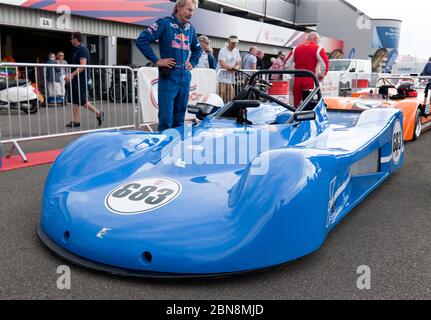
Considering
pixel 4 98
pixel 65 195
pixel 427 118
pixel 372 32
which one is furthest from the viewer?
pixel 372 32

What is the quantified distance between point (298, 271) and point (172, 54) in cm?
300

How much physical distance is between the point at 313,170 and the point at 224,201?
1.68 ft

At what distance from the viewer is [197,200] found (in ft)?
7.80

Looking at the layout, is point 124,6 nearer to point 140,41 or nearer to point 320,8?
point 140,41

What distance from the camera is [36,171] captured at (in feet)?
14.9

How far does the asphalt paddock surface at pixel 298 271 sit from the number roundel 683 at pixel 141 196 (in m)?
0.36

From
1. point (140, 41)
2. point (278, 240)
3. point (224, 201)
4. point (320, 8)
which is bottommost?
point (278, 240)

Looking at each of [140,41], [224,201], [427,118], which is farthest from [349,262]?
[427,118]

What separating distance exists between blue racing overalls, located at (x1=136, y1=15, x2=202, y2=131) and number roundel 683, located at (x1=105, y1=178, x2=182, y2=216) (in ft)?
6.98

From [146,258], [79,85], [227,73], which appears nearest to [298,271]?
[146,258]

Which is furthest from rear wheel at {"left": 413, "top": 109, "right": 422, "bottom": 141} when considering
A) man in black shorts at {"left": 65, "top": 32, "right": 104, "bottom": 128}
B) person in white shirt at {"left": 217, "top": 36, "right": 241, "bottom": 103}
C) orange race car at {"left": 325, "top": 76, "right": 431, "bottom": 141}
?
man in black shorts at {"left": 65, "top": 32, "right": 104, "bottom": 128}

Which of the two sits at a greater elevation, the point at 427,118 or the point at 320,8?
the point at 320,8

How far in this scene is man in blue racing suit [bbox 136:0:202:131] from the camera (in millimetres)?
4527

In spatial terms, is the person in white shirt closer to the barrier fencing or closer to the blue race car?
the barrier fencing
